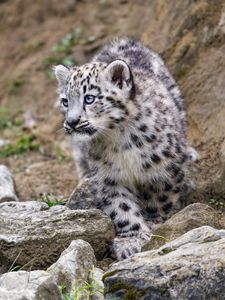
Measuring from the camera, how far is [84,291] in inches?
229

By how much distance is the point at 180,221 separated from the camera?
6.59 metres

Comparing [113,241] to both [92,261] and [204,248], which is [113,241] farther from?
[204,248]

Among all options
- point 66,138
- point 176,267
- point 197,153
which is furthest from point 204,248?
point 66,138

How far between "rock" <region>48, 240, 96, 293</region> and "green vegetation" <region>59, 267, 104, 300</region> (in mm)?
59

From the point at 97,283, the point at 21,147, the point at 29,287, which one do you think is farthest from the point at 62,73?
the point at 21,147

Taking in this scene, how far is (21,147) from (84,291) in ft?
19.2

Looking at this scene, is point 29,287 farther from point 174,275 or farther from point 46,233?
→ point 46,233

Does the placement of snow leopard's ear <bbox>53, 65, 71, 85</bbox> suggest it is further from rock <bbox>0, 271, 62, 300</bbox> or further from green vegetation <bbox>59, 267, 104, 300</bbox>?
rock <bbox>0, 271, 62, 300</bbox>

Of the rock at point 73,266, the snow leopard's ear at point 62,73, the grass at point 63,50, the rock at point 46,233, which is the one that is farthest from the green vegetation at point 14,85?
the rock at point 73,266

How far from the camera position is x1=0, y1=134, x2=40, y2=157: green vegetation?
11.4 m

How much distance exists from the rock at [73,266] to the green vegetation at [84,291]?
0.06 m

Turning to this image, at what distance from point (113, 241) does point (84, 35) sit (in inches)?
270

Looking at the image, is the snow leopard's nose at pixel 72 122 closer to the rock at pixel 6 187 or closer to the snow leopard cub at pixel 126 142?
the snow leopard cub at pixel 126 142

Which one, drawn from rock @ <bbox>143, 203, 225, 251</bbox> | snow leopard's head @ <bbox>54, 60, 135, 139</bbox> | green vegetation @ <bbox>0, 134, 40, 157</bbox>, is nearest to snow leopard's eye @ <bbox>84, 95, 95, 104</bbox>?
snow leopard's head @ <bbox>54, 60, 135, 139</bbox>
